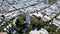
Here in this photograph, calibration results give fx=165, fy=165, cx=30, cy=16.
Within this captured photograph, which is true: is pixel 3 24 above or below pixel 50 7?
below

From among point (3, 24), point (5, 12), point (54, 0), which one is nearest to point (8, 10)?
point (5, 12)

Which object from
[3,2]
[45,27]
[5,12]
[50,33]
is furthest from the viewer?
[3,2]

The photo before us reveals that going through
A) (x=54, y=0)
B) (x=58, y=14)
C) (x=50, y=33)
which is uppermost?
(x=54, y=0)

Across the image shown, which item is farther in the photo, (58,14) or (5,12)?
(5,12)

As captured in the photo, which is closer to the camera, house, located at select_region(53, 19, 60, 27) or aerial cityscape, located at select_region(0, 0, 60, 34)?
aerial cityscape, located at select_region(0, 0, 60, 34)

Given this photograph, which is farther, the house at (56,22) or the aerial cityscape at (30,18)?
the house at (56,22)

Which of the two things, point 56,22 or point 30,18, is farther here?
point 30,18

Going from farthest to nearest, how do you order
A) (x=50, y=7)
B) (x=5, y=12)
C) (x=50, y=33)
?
(x=50, y=7), (x=5, y=12), (x=50, y=33)

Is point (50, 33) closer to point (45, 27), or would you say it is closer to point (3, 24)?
point (45, 27)
